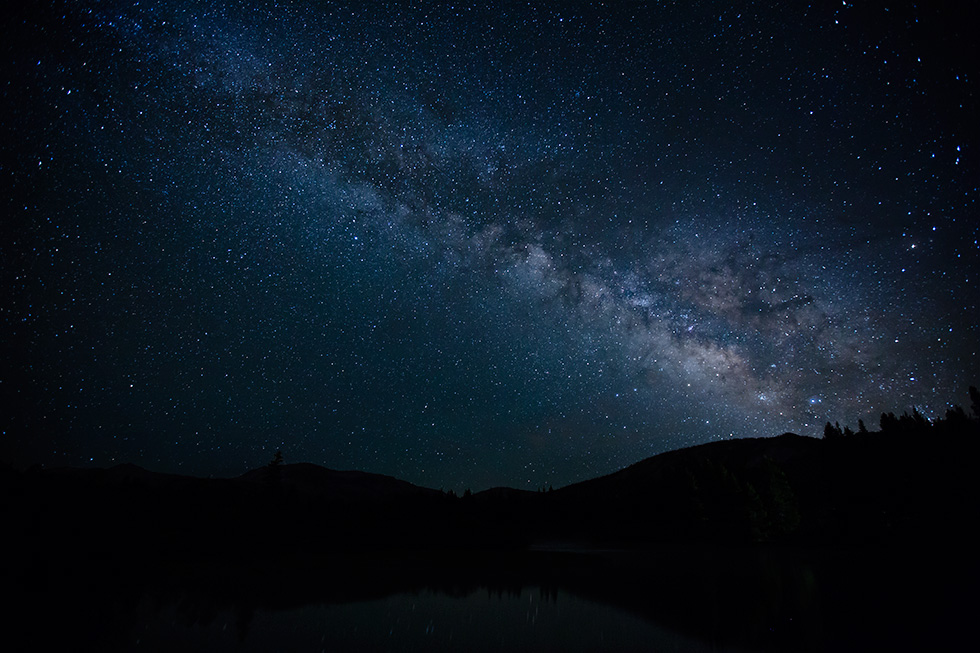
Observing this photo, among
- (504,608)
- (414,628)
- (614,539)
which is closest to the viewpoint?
(414,628)

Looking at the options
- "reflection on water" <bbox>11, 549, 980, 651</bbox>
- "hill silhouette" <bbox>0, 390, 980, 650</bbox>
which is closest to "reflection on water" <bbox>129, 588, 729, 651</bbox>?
"reflection on water" <bbox>11, 549, 980, 651</bbox>

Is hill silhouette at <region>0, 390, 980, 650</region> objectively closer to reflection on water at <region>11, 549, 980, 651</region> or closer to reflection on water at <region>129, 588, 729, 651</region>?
reflection on water at <region>11, 549, 980, 651</region>

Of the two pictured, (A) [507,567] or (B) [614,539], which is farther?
(B) [614,539]

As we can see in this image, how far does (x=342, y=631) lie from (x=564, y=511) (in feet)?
226

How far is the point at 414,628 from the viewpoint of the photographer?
12312 millimetres

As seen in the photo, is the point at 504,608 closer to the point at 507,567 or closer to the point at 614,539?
the point at 507,567

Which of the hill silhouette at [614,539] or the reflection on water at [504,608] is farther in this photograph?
the hill silhouette at [614,539]

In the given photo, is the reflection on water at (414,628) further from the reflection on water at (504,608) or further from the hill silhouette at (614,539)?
the hill silhouette at (614,539)

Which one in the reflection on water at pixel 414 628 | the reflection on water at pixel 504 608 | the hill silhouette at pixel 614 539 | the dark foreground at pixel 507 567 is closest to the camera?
the reflection on water at pixel 414 628

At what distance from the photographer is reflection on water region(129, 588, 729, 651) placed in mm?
10555

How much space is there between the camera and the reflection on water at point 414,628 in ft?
34.6

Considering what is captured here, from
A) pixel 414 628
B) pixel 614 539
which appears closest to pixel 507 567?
pixel 414 628

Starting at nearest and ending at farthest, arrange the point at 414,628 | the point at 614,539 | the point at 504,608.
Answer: the point at 414,628
the point at 504,608
the point at 614,539

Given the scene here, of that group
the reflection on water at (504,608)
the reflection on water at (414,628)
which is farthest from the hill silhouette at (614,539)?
the reflection on water at (414,628)
